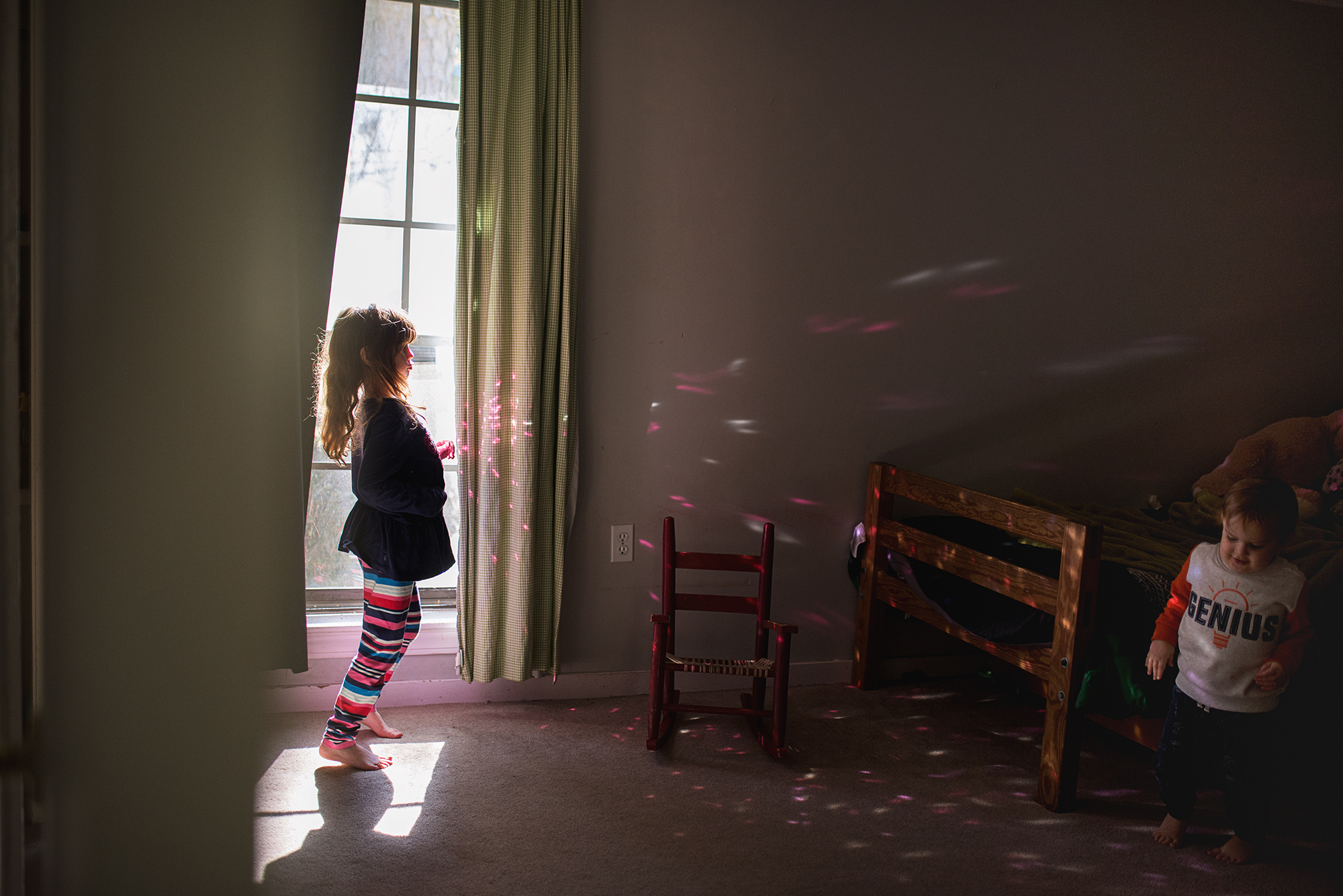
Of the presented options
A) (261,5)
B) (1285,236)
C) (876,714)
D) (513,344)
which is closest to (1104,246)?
(1285,236)

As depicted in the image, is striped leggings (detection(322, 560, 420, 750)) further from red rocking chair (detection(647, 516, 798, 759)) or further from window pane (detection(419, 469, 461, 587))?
red rocking chair (detection(647, 516, 798, 759))

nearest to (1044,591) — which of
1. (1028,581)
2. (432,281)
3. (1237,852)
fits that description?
(1028,581)

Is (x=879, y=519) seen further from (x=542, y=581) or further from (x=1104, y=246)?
(x=1104, y=246)

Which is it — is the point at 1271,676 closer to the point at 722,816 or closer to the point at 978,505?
the point at 978,505

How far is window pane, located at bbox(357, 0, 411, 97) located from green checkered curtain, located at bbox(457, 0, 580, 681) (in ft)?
0.75

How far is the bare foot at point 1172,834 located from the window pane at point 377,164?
2419mm

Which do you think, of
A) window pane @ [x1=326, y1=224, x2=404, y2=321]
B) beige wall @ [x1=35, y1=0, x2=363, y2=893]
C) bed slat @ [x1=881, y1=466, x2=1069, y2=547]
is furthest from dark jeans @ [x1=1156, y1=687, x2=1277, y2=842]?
window pane @ [x1=326, y1=224, x2=404, y2=321]

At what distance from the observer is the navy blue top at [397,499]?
1978mm

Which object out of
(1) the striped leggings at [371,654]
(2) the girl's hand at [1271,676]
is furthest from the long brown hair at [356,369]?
(2) the girl's hand at [1271,676]

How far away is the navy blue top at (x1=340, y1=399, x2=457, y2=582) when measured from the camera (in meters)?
1.98

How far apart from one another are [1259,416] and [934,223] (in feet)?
5.01

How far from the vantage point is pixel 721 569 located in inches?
95.7

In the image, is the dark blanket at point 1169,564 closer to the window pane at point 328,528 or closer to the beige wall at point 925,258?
the beige wall at point 925,258

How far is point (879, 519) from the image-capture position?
265cm
